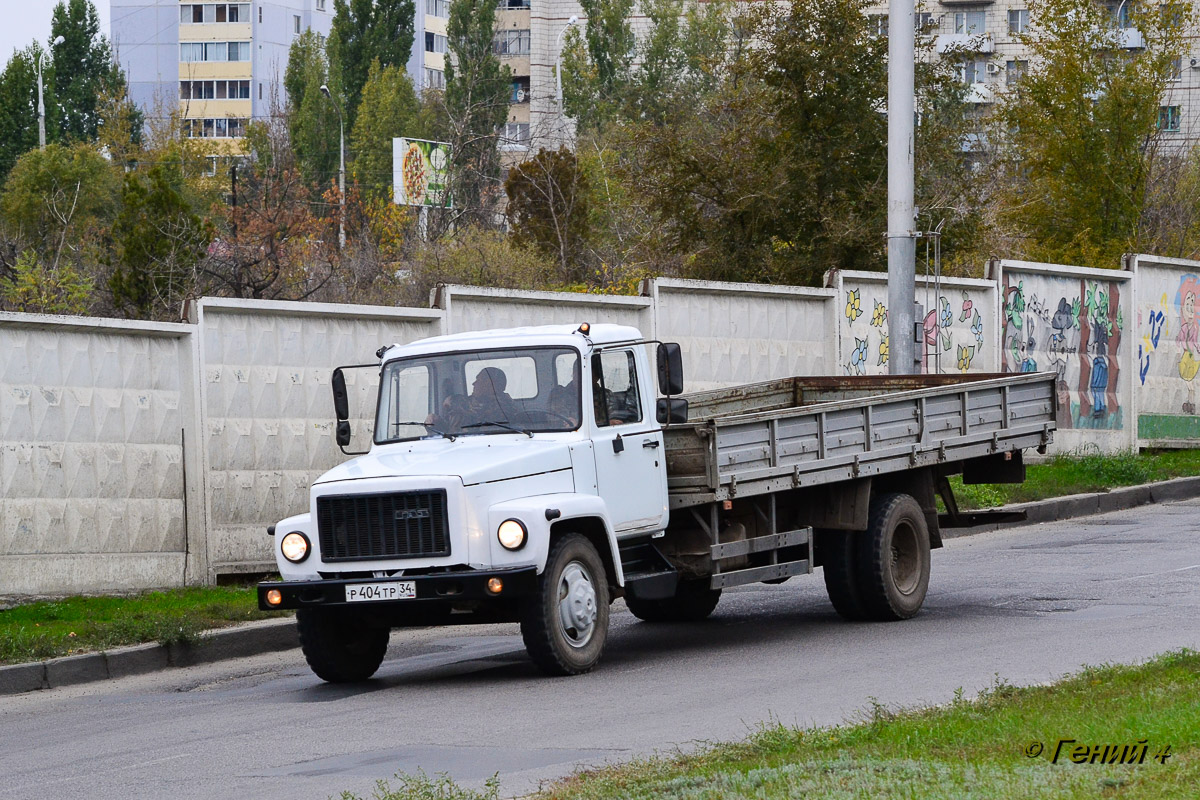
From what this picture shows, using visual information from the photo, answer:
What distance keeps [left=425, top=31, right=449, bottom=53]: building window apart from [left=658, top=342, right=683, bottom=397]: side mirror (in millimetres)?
108742

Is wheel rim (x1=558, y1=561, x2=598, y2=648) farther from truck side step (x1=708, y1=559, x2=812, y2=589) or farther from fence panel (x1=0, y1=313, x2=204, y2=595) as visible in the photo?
fence panel (x1=0, y1=313, x2=204, y2=595)

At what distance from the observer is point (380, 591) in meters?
9.79

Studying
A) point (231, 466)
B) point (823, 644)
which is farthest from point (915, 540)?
point (231, 466)

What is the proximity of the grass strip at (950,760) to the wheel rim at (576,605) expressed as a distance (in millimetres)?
2475

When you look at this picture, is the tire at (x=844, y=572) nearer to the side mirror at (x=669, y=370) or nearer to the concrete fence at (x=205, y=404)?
the side mirror at (x=669, y=370)

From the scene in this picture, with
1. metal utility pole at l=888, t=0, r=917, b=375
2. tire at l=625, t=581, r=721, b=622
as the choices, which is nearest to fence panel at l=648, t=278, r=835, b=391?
metal utility pole at l=888, t=0, r=917, b=375

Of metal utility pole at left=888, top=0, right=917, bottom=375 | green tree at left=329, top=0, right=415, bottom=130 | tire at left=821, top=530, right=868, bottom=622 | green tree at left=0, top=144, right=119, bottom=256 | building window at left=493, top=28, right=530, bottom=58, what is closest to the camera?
tire at left=821, top=530, right=868, bottom=622

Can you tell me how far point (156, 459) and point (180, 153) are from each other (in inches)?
2158

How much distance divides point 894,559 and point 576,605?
10.9ft

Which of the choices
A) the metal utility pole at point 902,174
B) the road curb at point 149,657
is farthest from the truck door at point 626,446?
the metal utility pole at point 902,174

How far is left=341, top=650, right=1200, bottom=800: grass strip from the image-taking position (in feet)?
19.4

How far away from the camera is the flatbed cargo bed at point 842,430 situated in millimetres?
11047

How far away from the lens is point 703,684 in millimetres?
9484

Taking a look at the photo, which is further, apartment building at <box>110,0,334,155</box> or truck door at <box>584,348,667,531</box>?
apartment building at <box>110,0,334,155</box>
